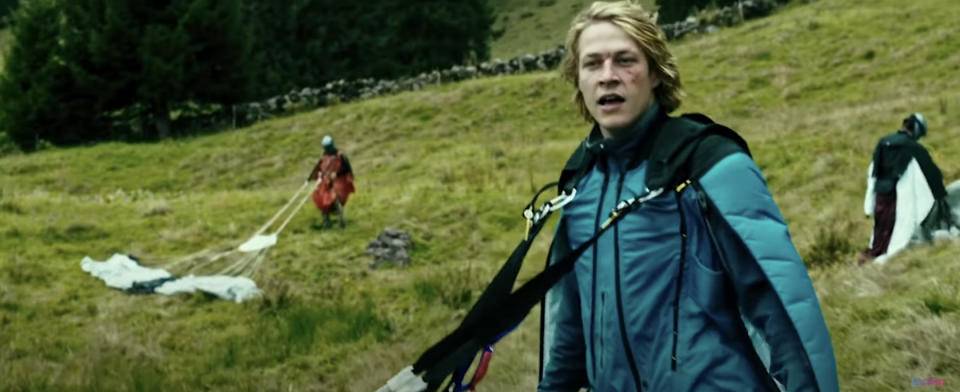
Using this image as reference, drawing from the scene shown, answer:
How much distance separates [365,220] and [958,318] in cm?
1063

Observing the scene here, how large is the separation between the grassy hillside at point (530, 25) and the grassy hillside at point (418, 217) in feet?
78.9

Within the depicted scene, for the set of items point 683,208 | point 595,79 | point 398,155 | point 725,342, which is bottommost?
point 398,155

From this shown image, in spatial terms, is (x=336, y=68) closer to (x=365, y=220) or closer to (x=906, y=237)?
(x=365, y=220)

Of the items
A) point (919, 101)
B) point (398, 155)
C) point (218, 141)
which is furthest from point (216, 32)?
point (919, 101)

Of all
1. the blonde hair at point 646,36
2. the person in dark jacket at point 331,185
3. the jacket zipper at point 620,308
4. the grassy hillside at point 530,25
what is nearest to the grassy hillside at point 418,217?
the person in dark jacket at point 331,185

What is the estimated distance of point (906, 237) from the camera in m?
8.50

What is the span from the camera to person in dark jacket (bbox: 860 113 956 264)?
8594mm

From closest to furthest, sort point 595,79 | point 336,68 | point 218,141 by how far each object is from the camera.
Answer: point 595,79, point 218,141, point 336,68

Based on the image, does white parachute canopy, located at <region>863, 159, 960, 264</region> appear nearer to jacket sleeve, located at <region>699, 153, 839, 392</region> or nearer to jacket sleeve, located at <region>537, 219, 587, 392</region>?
jacket sleeve, located at <region>537, 219, 587, 392</region>

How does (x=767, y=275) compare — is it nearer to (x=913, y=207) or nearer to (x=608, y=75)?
(x=608, y=75)

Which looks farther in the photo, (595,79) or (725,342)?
(595,79)

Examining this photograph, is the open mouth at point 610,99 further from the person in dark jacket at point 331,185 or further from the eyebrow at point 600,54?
the person in dark jacket at point 331,185

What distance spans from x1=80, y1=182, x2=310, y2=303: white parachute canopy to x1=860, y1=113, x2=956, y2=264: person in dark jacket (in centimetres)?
749

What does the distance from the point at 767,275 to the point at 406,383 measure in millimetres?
869
